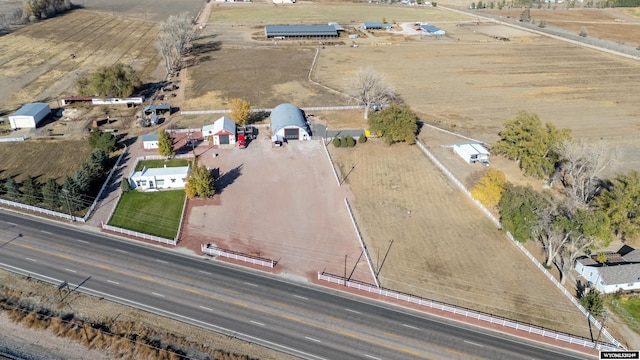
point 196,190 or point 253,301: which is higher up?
point 196,190

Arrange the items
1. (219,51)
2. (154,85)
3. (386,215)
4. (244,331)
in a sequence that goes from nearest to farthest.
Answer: (244,331)
(386,215)
(154,85)
(219,51)

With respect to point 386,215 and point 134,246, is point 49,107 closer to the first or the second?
point 134,246

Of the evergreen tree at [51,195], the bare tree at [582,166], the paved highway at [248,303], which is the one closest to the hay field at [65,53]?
the evergreen tree at [51,195]

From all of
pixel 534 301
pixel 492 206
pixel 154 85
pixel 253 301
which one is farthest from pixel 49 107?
pixel 534 301

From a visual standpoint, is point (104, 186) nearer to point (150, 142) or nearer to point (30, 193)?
point (30, 193)

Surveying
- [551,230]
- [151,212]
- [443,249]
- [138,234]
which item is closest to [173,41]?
[151,212]

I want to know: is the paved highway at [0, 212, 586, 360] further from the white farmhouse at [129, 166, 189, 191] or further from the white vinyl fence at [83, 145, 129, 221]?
the white farmhouse at [129, 166, 189, 191]
